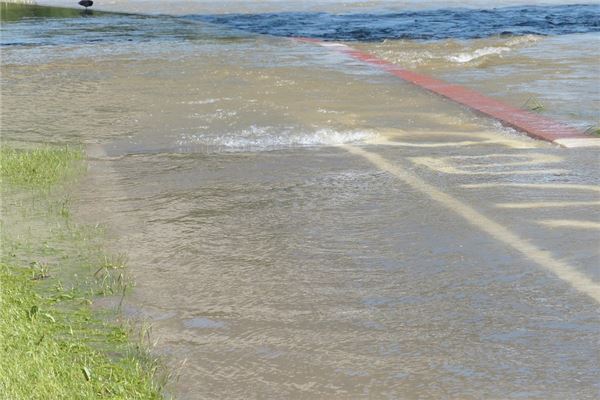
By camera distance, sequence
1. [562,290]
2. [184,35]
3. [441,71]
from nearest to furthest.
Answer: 1. [562,290]
2. [441,71]
3. [184,35]

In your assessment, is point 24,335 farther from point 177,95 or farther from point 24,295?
point 177,95

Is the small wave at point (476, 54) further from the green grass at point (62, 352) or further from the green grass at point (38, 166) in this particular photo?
the green grass at point (62, 352)

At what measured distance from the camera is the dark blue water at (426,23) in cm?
2325

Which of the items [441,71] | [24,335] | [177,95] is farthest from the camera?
[441,71]

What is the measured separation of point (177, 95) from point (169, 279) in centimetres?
748

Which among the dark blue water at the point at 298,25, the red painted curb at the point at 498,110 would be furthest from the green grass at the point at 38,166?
the dark blue water at the point at 298,25

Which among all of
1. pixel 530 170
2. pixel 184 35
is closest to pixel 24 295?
pixel 530 170

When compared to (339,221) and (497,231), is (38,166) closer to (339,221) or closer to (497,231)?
(339,221)

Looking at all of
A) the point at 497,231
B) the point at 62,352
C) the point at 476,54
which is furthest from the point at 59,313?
the point at 476,54

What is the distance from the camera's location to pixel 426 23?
2595 cm

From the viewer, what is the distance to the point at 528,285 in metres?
5.60

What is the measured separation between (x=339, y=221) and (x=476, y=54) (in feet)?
Answer: 39.2

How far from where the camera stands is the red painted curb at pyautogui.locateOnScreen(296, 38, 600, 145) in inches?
394

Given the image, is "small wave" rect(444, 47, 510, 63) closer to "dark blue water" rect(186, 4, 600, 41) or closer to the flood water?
the flood water
